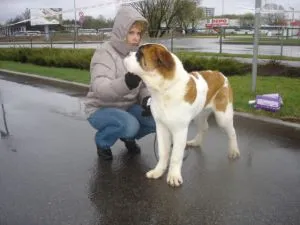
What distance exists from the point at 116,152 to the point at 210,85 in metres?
1.69

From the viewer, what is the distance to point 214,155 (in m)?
5.68

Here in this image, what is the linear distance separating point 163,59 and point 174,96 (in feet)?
1.47

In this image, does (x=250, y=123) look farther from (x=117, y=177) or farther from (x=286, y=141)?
(x=117, y=177)

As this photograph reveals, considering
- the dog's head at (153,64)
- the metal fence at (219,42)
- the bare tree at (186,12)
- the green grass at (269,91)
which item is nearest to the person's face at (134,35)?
the dog's head at (153,64)

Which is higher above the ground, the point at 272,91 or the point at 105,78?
the point at 105,78

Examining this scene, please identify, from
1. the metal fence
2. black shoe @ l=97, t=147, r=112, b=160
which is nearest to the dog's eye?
black shoe @ l=97, t=147, r=112, b=160

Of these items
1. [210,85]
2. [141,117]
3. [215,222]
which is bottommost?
[215,222]

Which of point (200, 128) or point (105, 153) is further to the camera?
point (200, 128)

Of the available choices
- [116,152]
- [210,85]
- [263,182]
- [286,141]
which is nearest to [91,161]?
[116,152]

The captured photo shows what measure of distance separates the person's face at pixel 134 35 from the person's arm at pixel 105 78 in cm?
33

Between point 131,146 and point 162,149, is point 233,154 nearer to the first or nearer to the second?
point 162,149

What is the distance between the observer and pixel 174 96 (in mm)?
4262

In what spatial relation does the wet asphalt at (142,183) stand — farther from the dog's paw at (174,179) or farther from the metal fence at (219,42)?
the metal fence at (219,42)

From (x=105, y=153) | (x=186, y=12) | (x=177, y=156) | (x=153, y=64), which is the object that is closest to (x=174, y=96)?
(x=153, y=64)
